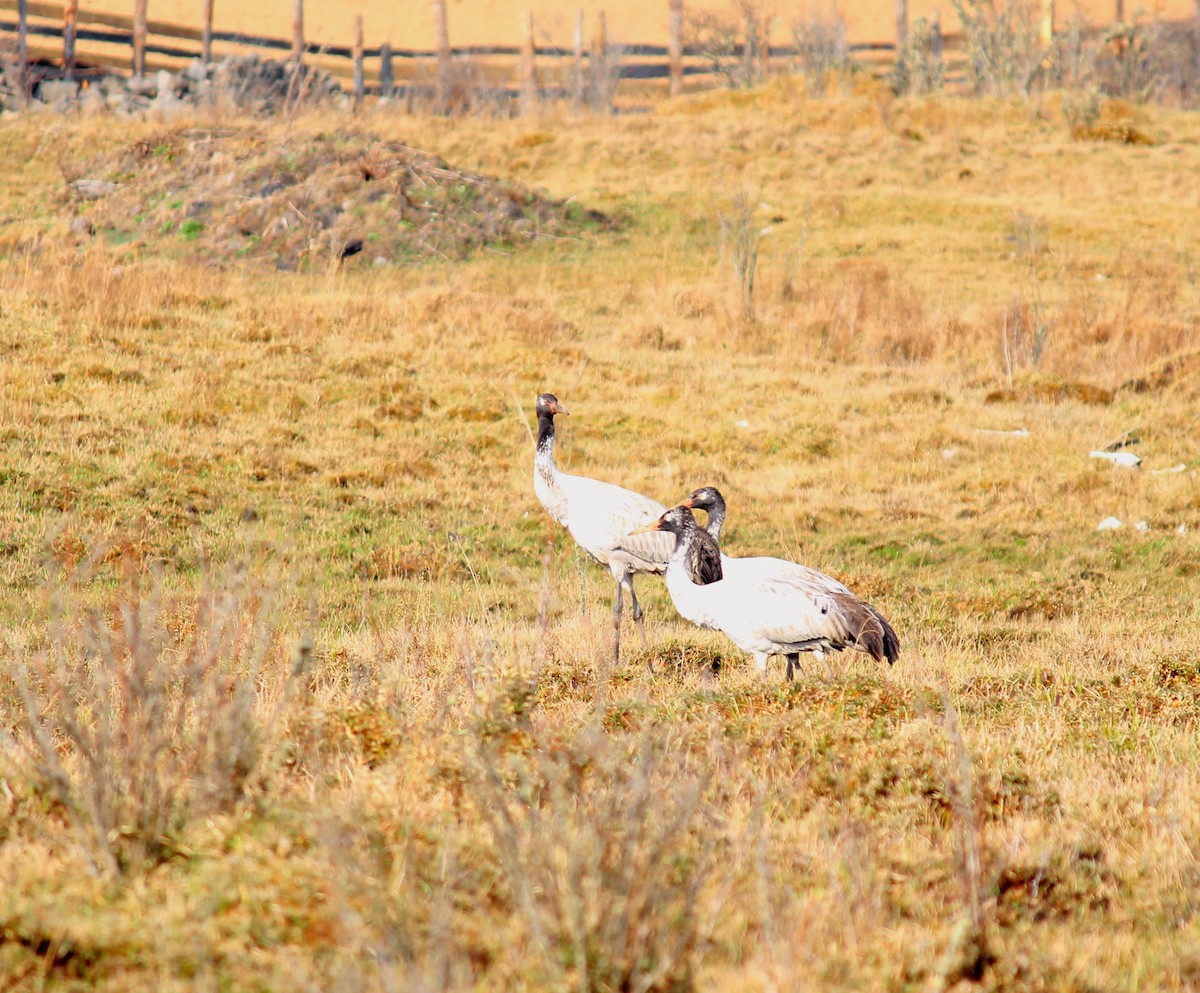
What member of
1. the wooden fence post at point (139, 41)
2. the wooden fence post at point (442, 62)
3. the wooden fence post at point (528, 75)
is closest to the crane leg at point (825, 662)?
the wooden fence post at point (528, 75)

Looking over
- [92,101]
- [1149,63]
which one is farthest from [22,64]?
[1149,63]

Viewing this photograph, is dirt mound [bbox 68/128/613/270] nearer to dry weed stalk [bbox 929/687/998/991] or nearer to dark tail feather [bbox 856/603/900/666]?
dark tail feather [bbox 856/603/900/666]

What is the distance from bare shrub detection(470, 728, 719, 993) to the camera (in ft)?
11.4

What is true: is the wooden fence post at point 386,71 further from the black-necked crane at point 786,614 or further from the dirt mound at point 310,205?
the black-necked crane at point 786,614

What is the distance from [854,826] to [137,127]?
3085cm

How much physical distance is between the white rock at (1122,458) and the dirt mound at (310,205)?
12825mm

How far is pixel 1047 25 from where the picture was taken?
42375 mm

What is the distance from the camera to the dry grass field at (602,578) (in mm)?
3812

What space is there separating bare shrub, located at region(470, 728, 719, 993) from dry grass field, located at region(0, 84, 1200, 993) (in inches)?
0.9

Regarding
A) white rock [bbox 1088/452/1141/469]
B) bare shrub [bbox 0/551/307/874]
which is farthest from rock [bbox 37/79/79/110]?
bare shrub [bbox 0/551/307/874]

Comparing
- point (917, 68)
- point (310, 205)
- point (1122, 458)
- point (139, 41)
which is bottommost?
point (1122, 458)

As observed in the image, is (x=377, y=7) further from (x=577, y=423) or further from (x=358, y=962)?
(x=358, y=962)

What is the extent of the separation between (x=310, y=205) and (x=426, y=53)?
120 ft

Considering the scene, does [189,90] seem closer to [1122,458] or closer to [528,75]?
[528,75]
